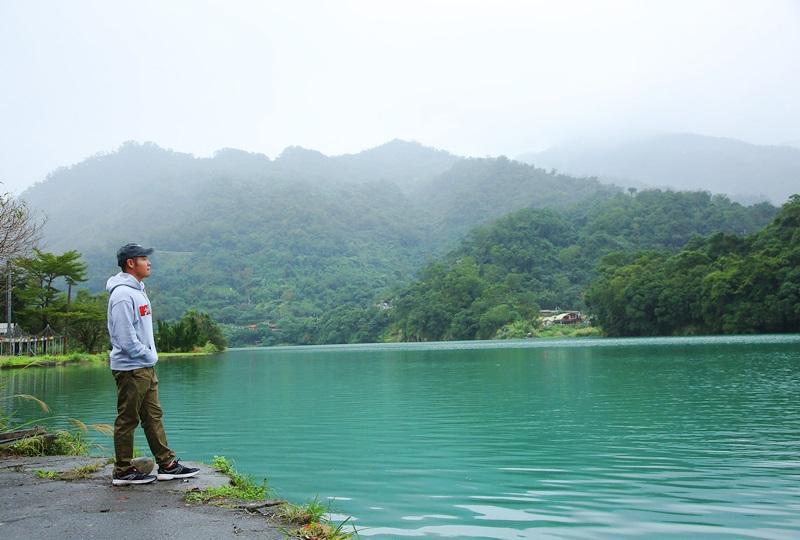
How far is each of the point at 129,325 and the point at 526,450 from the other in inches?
230

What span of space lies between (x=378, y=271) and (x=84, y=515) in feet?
488

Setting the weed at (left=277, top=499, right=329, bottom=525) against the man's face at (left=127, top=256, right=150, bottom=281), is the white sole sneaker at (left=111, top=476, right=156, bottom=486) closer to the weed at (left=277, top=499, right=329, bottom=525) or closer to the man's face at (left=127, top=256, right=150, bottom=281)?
the weed at (left=277, top=499, right=329, bottom=525)

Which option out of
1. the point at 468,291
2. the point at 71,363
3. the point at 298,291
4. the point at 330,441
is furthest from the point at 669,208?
the point at 330,441

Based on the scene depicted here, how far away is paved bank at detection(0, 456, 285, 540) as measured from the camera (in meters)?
4.15

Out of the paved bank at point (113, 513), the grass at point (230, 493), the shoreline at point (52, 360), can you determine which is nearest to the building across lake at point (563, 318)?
the shoreline at point (52, 360)

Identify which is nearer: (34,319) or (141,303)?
(141,303)

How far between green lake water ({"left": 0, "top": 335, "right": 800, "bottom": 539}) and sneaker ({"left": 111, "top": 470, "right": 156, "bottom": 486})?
164 cm

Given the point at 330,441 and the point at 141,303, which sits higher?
the point at 141,303

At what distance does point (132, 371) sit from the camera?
5.50 metres

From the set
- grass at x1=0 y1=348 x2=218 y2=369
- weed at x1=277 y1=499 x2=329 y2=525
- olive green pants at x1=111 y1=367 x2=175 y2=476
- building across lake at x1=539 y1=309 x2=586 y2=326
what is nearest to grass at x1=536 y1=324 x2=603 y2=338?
building across lake at x1=539 y1=309 x2=586 y2=326

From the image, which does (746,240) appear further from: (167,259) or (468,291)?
(167,259)

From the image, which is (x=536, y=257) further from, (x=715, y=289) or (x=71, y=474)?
(x=71, y=474)

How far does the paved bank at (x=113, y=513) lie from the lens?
415 cm

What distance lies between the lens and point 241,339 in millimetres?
114562
